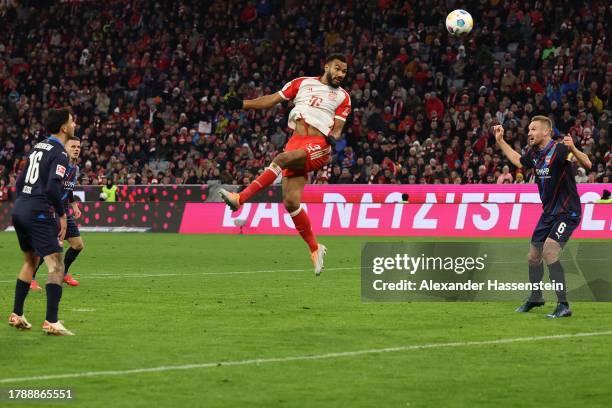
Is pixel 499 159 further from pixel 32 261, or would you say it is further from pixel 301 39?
pixel 32 261

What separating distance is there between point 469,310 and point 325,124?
2952 millimetres

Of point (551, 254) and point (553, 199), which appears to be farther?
point (553, 199)

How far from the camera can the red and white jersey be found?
44.8 feet

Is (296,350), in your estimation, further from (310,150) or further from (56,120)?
(310,150)

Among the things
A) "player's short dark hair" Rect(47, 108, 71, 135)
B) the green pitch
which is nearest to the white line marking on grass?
the green pitch

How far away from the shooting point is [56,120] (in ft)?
34.0

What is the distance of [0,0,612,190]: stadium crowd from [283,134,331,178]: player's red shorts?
61.7 feet

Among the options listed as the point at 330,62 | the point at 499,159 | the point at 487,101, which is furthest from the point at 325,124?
the point at 487,101

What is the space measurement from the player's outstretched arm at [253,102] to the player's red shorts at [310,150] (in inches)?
21.0

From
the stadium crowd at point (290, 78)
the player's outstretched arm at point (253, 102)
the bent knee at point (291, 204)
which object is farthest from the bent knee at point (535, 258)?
the stadium crowd at point (290, 78)

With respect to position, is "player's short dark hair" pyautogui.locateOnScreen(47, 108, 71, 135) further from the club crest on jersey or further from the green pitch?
the green pitch

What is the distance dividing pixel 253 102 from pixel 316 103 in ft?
2.62

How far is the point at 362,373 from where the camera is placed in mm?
8414

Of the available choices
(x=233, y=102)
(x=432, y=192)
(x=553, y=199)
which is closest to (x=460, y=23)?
(x=432, y=192)
